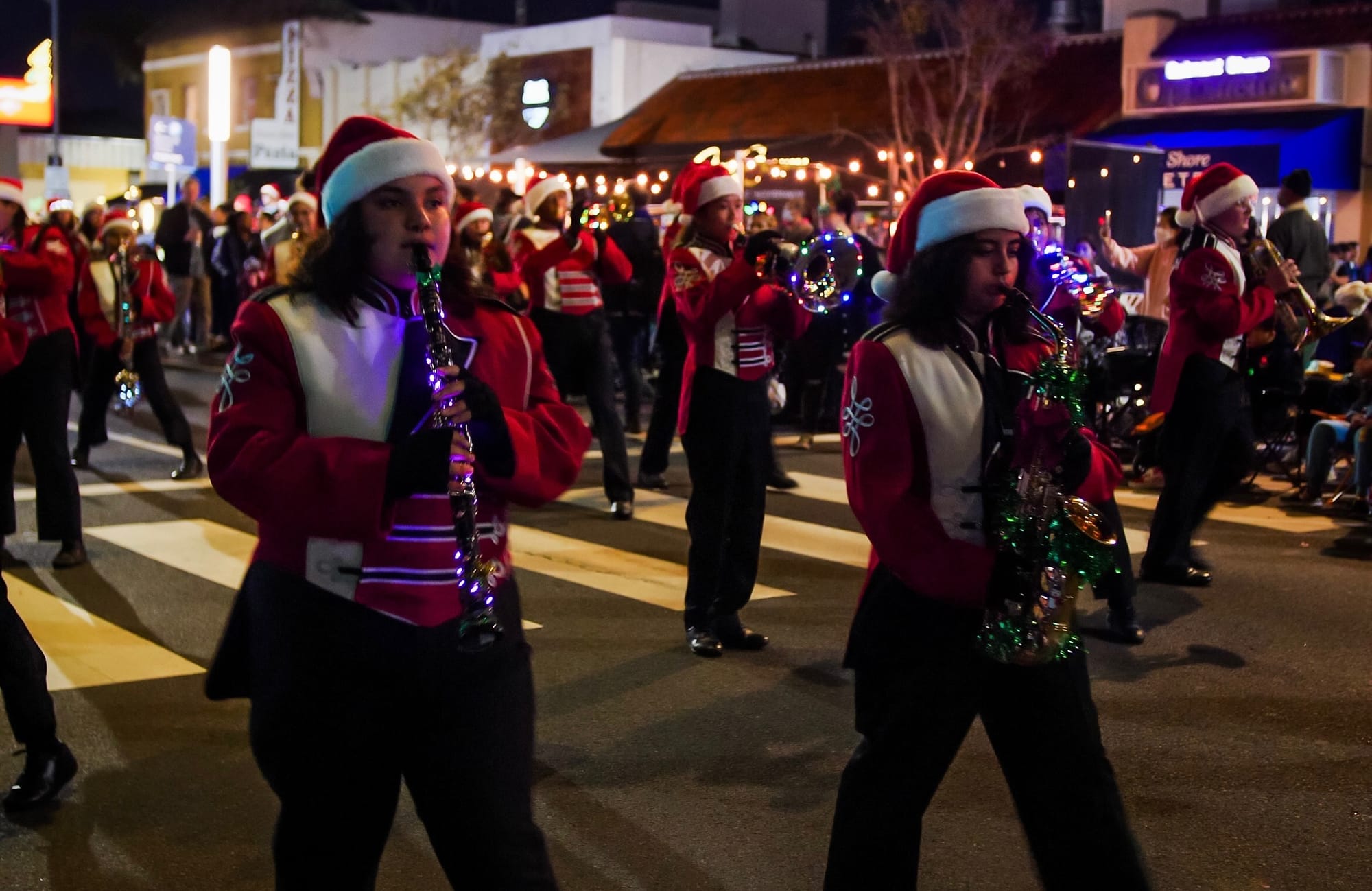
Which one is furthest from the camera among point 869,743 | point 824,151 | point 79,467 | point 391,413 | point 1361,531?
point 824,151

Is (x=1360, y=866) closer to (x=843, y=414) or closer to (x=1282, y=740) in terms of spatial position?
(x=1282, y=740)

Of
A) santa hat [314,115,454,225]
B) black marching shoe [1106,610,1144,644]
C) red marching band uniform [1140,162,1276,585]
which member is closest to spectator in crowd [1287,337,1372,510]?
red marching band uniform [1140,162,1276,585]

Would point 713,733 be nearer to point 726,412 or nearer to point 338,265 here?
point 726,412

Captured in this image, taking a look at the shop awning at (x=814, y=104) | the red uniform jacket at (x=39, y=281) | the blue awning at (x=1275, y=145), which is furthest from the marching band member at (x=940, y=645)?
the shop awning at (x=814, y=104)

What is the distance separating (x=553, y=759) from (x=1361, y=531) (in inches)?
259

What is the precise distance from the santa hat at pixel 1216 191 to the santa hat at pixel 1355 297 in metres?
3.44

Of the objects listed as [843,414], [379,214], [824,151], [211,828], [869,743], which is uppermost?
[824,151]

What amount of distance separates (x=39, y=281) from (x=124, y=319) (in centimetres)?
330

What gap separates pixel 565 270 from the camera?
10945 mm

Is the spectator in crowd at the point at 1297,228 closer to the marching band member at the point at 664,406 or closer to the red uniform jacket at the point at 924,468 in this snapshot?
the marching band member at the point at 664,406

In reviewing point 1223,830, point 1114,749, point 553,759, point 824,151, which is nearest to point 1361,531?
point 1114,749

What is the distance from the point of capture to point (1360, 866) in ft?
14.6

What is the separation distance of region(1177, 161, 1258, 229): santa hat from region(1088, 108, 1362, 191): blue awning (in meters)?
15.1

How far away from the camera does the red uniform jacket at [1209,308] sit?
7480 millimetres
